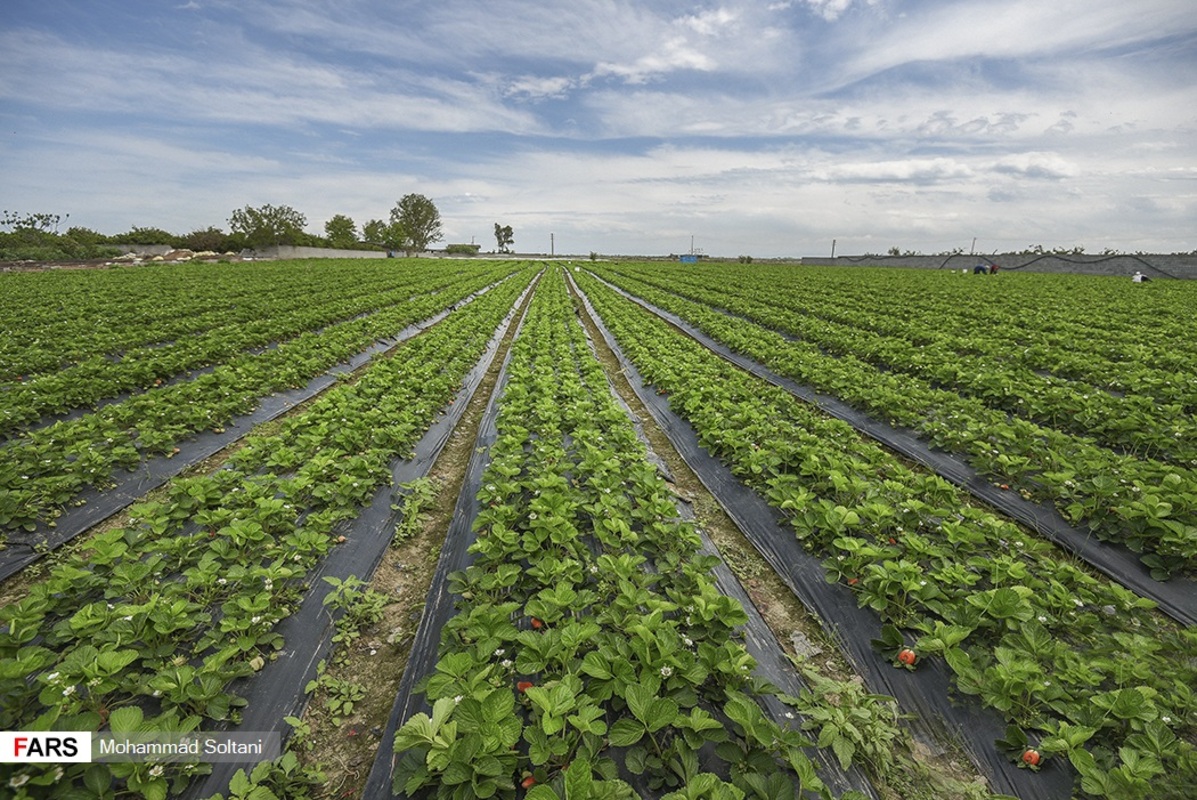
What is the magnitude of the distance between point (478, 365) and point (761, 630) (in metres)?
9.42

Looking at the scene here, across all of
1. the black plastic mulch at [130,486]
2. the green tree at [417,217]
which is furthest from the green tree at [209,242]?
the black plastic mulch at [130,486]

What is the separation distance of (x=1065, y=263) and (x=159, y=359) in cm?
5999

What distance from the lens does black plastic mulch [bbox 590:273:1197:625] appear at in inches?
149

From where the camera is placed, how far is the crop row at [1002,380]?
20.3ft

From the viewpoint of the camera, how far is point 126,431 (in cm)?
632

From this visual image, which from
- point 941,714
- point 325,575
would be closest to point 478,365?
point 325,575

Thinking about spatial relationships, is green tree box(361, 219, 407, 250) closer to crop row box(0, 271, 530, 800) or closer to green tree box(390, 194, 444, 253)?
green tree box(390, 194, 444, 253)

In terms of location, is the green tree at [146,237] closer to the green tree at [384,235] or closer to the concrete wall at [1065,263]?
the green tree at [384,235]

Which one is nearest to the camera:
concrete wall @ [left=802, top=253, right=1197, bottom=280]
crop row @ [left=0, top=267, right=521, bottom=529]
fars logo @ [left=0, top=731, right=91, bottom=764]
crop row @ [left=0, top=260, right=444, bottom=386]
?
fars logo @ [left=0, top=731, right=91, bottom=764]

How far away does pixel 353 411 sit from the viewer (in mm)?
6906

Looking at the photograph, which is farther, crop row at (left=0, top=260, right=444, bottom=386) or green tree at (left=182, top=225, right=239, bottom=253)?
green tree at (left=182, top=225, right=239, bottom=253)

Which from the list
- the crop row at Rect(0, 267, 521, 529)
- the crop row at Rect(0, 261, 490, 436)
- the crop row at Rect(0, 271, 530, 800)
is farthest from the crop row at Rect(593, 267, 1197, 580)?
the crop row at Rect(0, 261, 490, 436)

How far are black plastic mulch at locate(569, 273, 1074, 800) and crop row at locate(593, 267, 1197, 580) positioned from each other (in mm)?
2673

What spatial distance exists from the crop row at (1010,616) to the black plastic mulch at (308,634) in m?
4.02
